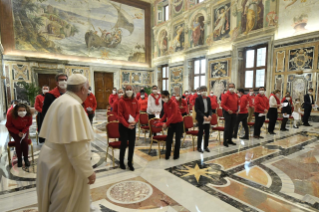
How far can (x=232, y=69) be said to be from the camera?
36.1 feet

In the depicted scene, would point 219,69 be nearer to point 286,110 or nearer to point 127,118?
point 286,110

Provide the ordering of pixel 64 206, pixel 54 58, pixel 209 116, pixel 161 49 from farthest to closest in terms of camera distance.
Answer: pixel 161 49
pixel 54 58
pixel 209 116
pixel 64 206

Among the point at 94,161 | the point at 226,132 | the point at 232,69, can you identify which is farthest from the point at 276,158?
the point at 232,69

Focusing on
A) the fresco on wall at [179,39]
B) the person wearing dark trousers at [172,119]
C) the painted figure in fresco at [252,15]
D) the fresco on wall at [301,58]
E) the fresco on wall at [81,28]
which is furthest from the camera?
the fresco on wall at [179,39]

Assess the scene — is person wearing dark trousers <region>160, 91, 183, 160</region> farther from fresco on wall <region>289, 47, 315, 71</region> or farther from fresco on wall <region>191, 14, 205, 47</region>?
fresco on wall <region>191, 14, 205, 47</region>

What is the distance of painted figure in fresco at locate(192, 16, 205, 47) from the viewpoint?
1291cm

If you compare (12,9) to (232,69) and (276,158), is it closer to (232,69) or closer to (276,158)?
(232,69)

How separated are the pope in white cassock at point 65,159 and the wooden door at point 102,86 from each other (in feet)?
49.3

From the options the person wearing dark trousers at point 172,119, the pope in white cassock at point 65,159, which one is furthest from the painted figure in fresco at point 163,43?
the pope in white cassock at point 65,159

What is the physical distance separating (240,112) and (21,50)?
14409mm

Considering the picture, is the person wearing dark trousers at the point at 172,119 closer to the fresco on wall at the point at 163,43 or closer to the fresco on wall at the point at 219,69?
the fresco on wall at the point at 219,69

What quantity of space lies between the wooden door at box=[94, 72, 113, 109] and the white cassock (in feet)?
49.3

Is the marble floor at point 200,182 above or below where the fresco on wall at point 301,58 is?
below

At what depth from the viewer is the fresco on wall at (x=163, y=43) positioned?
16.2m
